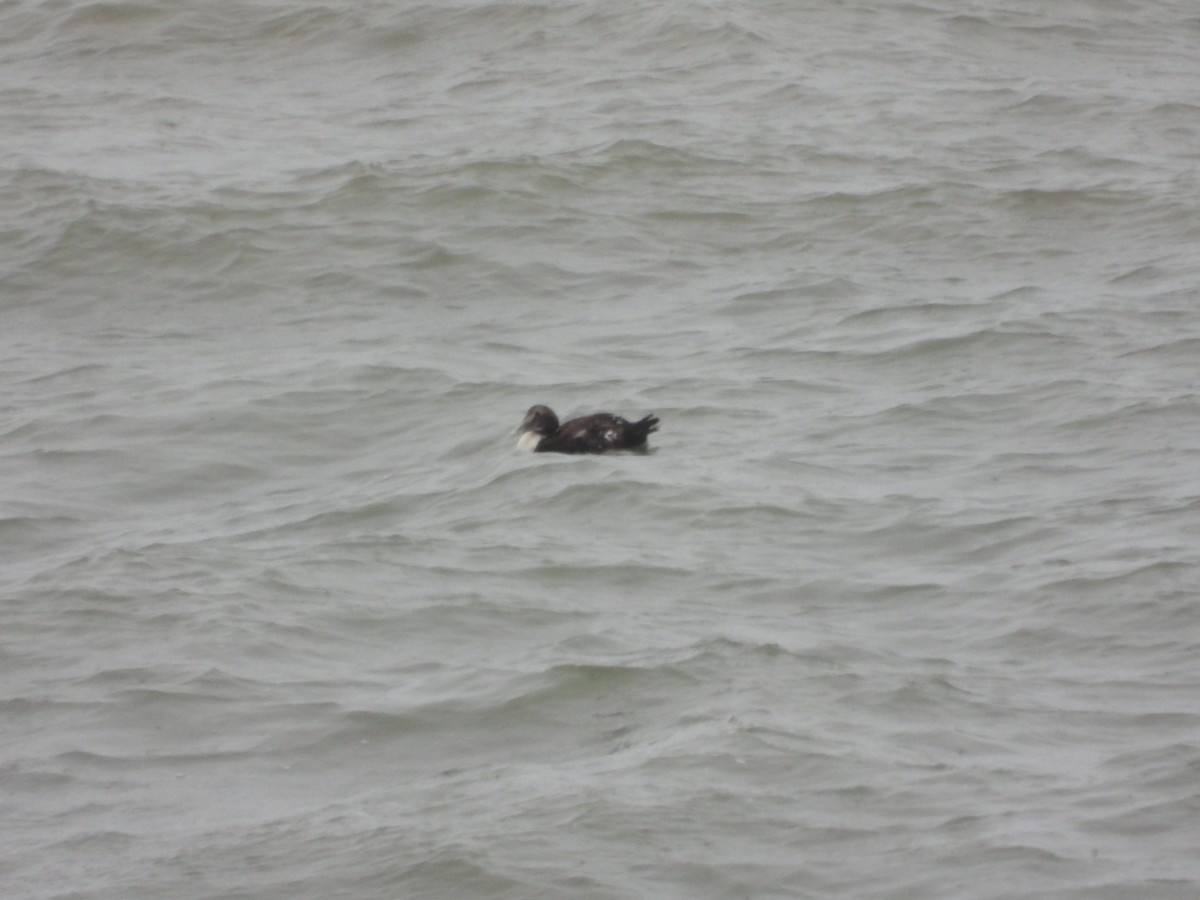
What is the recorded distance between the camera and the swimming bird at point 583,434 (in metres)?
10.5

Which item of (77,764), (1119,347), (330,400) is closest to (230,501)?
(330,400)

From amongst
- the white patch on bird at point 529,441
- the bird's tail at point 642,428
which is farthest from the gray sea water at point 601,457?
the bird's tail at point 642,428

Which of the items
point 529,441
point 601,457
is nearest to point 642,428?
point 601,457

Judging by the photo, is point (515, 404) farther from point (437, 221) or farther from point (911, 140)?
point (911, 140)

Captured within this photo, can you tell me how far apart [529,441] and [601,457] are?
0.42 m

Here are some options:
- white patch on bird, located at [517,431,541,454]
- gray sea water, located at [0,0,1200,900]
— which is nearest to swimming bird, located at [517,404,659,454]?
white patch on bird, located at [517,431,541,454]

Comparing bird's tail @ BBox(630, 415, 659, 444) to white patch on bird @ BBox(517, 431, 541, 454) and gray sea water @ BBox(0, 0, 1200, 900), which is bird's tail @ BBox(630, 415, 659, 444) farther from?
white patch on bird @ BBox(517, 431, 541, 454)

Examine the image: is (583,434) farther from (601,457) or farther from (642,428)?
(642,428)

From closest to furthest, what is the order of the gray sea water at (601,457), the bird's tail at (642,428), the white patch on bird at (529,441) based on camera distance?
the gray sea water at (601,457)
the bird's tail at (642,428)
the white patch on bird at (529,441)

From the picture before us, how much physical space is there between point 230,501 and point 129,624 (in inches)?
80.2

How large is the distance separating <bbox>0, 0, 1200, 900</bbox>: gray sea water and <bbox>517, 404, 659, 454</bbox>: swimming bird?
0.76ft

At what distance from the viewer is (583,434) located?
10.6 meters

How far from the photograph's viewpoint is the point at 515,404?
1158cm

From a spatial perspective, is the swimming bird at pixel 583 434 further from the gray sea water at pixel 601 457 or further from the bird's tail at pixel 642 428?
the gray sea water at pixel 601 457
